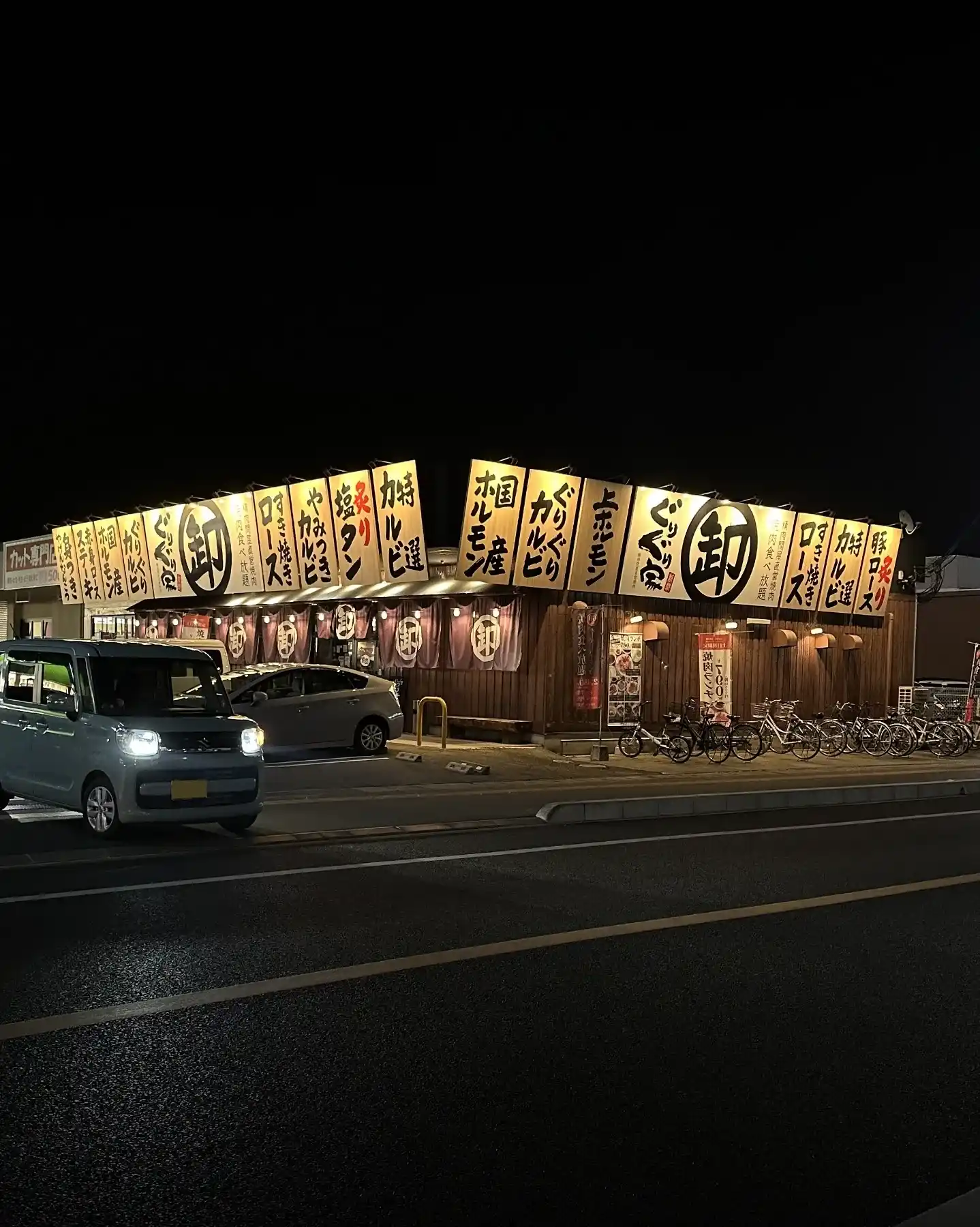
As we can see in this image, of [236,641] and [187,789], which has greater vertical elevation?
[236,641]

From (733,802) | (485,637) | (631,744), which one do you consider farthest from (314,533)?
(733,802)

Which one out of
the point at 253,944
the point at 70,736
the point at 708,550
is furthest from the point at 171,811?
the point at 708,550

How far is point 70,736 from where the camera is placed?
10.6m

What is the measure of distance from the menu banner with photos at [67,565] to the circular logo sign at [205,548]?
613cm

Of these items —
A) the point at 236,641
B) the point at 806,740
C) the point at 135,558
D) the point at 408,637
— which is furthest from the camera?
the point at 135,558

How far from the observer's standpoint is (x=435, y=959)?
21.3 feet

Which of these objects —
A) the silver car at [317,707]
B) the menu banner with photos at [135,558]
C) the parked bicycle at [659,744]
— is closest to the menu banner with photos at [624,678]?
the parked bicycle at [659,744]

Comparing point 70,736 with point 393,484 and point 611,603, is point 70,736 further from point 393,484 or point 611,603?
point 611,603

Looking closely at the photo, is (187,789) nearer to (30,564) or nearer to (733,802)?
(733,802)

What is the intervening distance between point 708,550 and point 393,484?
6.64 meters

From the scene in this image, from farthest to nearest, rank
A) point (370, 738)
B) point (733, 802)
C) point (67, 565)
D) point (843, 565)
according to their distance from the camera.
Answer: point (67, 565) → point (843, 565) → point (370, 738) → point (733, 802)

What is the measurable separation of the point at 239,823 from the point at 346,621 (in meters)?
14.4

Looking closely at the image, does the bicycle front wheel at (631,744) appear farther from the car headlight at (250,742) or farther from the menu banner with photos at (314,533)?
the car headlight at (250,742)

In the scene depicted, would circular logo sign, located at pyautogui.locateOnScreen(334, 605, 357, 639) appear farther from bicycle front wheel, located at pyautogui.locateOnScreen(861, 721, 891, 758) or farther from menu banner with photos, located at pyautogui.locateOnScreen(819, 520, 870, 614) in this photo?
bicycle front wheel, located at pyautogui.locateOnScreen(861, 721, 891, 758)
